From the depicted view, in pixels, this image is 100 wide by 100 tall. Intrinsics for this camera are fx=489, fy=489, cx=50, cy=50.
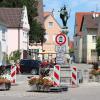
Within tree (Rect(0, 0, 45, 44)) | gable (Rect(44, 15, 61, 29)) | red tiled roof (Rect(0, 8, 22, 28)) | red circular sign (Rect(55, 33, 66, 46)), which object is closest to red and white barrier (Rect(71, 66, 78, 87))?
red circular sign (Rect(55, 33, 66, 46))

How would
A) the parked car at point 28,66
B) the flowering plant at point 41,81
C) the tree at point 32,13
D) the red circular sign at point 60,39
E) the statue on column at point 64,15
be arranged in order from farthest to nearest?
the tree at point 32,13 < the parked car at point 28,66 < the statue on column at point 64,15 < the red circular sign at point 60,39 < the flowering plant at point 41,81

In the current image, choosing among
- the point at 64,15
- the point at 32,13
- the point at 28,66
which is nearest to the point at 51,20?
the point at 32,13

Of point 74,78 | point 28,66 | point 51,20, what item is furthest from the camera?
point 51,20

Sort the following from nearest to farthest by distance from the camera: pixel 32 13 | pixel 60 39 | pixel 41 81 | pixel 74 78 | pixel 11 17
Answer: pixel 41 81, pixel 60 39, pixel 74 78, pixel 11 17, pixel 32 13

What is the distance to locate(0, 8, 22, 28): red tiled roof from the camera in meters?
68.6

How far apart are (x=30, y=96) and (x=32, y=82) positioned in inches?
108

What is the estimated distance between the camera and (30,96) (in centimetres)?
2130

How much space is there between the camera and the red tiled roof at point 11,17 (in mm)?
68562

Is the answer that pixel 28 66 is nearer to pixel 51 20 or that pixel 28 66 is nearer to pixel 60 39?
pixel 60 39

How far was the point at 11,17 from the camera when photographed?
230 feet

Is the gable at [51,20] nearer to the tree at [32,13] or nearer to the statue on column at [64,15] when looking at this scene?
the tree at [32,13]

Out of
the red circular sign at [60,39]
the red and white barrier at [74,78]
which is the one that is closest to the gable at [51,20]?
the red and white barrier at [74,78]

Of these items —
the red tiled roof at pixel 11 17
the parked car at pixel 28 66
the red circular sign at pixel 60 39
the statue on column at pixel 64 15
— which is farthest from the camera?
the red tiled roof at pixel 11 17

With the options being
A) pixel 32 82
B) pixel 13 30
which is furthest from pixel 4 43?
pixel 32 82
